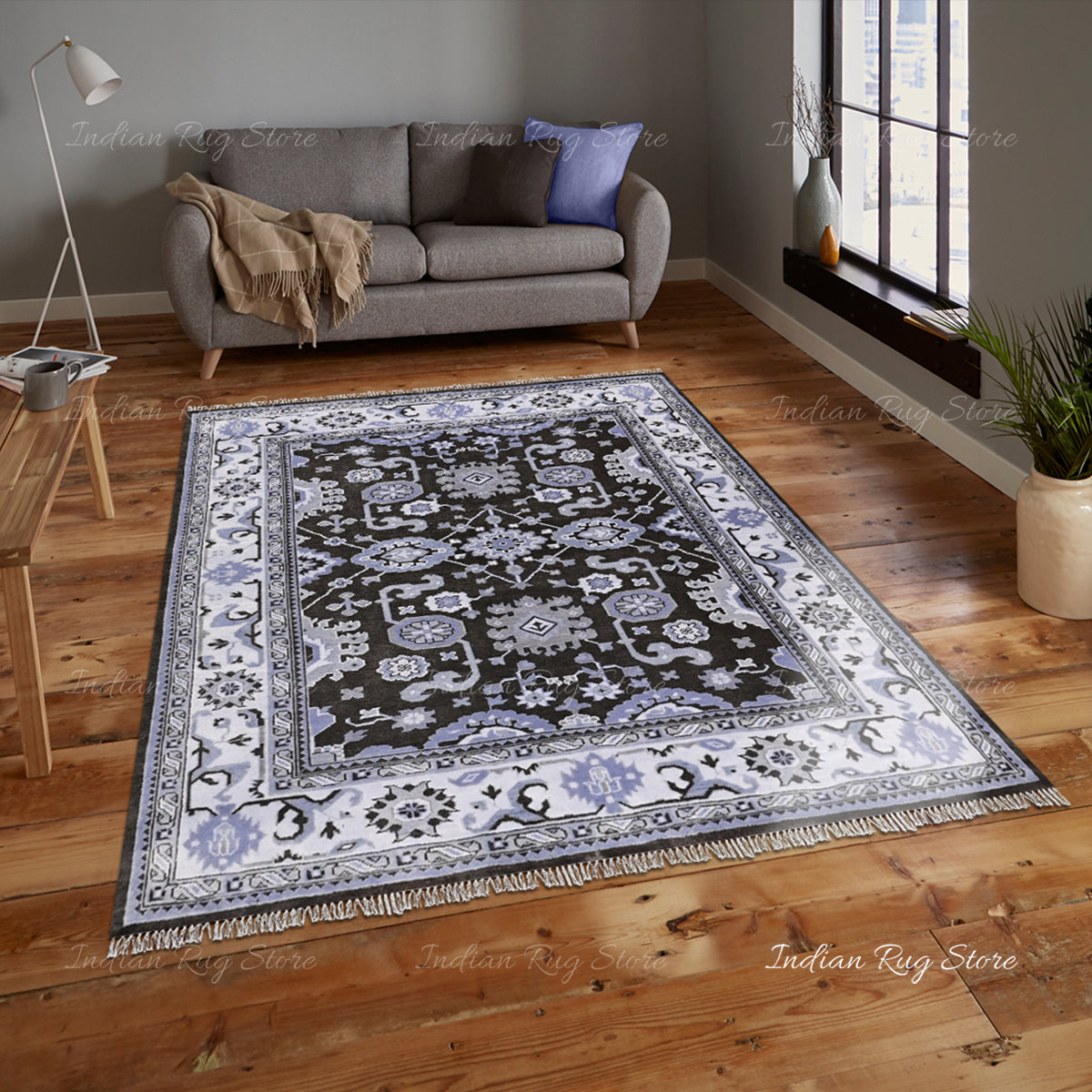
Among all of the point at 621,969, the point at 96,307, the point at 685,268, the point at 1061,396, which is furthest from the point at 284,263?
the point at 621,969

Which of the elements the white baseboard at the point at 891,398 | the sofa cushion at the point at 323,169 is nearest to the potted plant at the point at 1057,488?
the white baseboard at the point at 891,398

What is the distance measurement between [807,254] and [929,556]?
1.96m

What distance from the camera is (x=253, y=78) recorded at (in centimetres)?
546

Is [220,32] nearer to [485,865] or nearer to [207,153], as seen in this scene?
[207,153]

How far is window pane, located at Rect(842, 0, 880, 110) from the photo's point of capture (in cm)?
431

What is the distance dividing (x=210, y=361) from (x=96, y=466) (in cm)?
138

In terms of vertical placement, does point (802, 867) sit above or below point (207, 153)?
below

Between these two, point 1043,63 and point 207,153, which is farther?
point 207,153

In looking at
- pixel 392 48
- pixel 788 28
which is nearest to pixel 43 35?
pixel 392 48

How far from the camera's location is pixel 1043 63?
3086 mm

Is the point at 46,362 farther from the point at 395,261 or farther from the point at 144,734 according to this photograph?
the point at 395,261

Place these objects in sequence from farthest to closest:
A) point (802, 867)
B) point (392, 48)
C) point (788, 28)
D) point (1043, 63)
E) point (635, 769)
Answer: point (392, 48)
point (788, 28)
point (1043, 63)
point (635, 769)
point (802, 867)

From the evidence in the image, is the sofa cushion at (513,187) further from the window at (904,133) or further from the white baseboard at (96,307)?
the white baseboard at (96,307)

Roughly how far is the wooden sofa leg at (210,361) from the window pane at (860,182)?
100 inches
